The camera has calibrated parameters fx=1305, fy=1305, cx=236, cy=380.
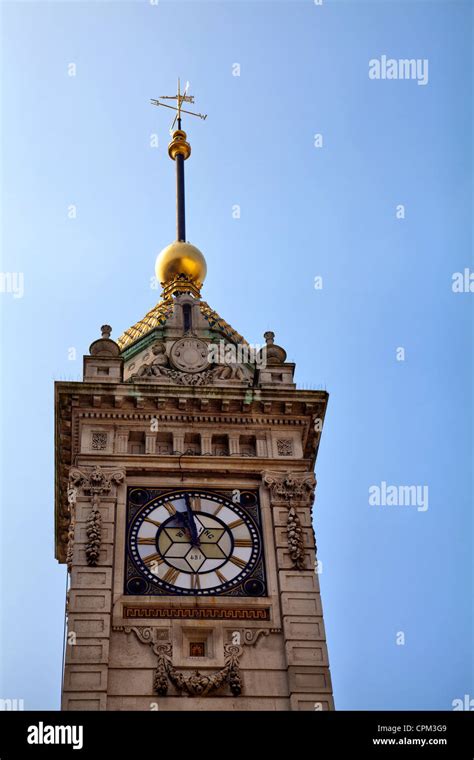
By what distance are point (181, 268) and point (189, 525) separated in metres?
13.0

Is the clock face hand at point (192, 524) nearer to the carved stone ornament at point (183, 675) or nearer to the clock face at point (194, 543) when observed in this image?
the clock face at point (194, 543)

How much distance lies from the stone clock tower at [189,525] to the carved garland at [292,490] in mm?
38

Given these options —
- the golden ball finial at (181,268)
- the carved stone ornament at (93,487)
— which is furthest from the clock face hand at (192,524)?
the golden ball finial at (181,268)

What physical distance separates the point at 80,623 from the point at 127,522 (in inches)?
142

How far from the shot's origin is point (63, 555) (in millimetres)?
39781

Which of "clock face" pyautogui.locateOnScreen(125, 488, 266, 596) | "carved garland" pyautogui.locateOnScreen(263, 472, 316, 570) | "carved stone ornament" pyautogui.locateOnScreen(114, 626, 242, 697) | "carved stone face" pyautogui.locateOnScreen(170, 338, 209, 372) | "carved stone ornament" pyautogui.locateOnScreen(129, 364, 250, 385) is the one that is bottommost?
"carved stone ornament" pyautogui.locateOnScreen(114, 626, 242, 697)

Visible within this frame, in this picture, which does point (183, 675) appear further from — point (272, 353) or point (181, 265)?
point (181, 265)

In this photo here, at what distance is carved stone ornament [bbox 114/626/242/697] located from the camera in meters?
30.0

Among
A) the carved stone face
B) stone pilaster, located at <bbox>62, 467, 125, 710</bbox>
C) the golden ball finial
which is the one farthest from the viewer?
the golden ball finial

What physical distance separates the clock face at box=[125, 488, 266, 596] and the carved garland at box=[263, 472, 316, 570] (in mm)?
626

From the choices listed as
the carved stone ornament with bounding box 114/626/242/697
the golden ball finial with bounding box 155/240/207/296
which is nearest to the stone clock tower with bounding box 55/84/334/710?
the carved stone ornament with bounding box 114/626/242/697

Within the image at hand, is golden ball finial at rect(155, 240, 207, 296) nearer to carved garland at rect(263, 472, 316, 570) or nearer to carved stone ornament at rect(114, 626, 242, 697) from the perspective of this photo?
carved garland at rect(263, 472, 316, 570)

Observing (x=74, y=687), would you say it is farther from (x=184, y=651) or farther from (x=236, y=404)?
(x=236, y=404)
